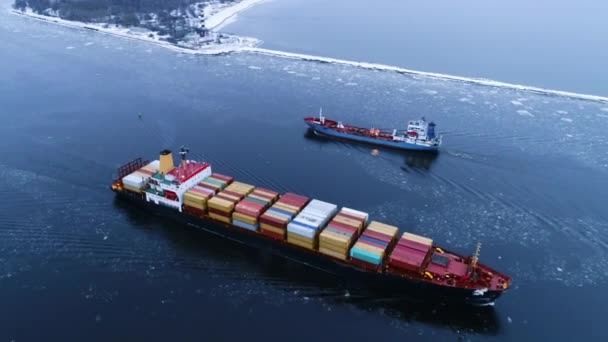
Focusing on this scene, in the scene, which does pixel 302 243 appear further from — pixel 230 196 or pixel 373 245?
pixel 230 196

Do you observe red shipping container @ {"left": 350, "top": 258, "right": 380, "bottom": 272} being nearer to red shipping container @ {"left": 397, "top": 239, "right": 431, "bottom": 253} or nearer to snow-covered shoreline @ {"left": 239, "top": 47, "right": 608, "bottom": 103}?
red shipping container @ {"left": 397, "top": 239, "right": 431, "bottom": 253}

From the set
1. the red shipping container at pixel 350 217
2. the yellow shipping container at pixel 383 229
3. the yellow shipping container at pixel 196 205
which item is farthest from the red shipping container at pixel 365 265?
the yellow shipping container at pixel 196 205

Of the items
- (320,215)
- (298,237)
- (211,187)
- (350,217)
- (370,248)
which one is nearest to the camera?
(370,248)

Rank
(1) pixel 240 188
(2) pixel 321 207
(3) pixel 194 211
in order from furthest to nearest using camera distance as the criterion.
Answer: (1) pixel 240 188
(3) pixel 194 211
(2) pixel 321 207

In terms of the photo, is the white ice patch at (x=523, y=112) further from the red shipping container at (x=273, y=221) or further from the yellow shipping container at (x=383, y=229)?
the red shipping container at (x=273, y=221)

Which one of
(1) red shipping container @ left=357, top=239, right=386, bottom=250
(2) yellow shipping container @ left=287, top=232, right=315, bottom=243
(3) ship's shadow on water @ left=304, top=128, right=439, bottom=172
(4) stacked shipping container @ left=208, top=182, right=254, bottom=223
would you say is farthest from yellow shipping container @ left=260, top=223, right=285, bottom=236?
(3) ship's shadow on water @ left=304, top=128, right=439, bottom=172

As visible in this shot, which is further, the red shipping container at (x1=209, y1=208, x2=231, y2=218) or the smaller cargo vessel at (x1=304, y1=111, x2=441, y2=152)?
the smaller cargo vessel at (x1=304, y1=111, x2=441, y2=152)

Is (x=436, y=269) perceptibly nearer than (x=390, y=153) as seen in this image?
Yes

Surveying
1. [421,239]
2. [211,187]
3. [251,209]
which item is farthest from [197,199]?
[421,239]
